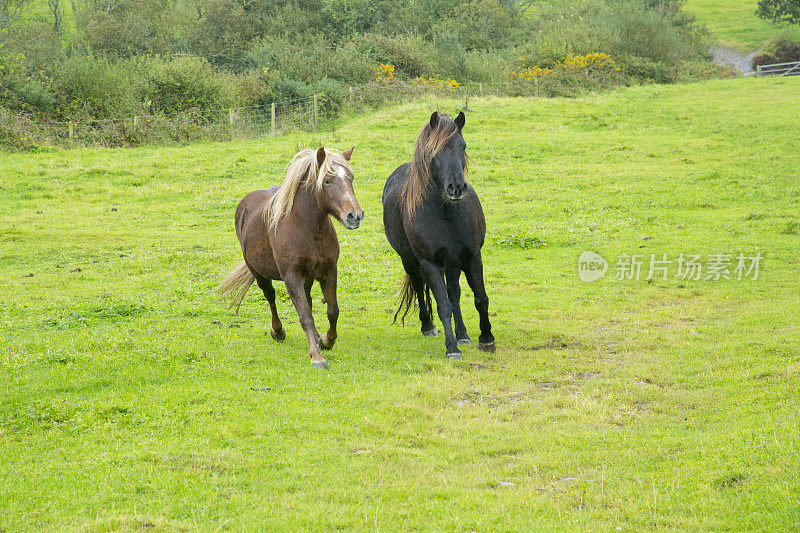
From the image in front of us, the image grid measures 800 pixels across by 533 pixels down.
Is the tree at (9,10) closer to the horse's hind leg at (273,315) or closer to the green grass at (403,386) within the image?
the green grass at (403,386)

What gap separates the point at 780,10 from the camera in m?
69.4

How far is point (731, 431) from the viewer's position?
6109 millimetres

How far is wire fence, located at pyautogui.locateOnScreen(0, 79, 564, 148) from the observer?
28453 mm

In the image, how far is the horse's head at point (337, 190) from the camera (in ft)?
27.8

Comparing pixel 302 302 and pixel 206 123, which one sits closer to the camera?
pixel 302 302

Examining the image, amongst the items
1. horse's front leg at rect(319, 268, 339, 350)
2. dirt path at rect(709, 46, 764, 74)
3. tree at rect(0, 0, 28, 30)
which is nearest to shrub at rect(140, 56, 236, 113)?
horse's front leg at rect(319, 268, 339, 350)

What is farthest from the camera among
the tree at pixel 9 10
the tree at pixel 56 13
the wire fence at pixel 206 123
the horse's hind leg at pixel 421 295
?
the tree at pixel 56 13

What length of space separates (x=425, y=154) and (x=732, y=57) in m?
71.4

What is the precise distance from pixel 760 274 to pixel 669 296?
97.1 inches

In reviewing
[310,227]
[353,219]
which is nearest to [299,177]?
[310,227]

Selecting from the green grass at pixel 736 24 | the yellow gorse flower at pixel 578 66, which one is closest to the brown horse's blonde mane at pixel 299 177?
the yellow gorse flower at pixel 578 66

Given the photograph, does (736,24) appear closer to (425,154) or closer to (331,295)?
(425,154)

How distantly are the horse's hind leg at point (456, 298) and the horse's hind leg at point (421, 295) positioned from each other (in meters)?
1.03

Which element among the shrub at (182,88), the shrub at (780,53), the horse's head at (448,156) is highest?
the shrub at (780,53)
